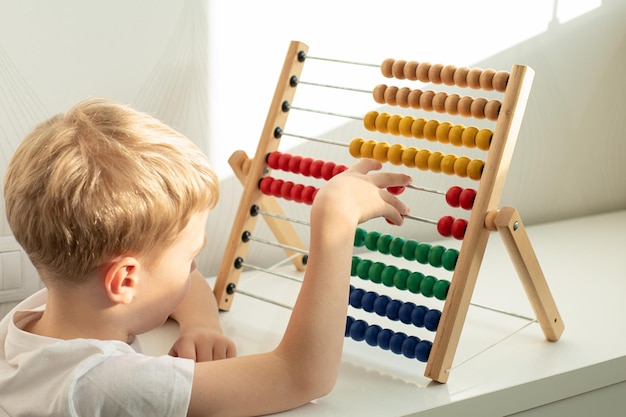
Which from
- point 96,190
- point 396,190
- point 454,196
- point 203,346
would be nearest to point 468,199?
point 454,196

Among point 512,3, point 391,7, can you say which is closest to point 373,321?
point 391,7

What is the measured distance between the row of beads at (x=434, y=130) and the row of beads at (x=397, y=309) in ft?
0.81

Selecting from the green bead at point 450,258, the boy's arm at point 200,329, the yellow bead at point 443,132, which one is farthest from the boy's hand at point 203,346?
the yellow bead at point 443,132

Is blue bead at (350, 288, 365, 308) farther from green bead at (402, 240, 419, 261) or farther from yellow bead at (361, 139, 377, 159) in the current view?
yellow bead at (361, 139, 377, 159)

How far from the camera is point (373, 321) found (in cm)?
145

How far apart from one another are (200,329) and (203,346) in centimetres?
5

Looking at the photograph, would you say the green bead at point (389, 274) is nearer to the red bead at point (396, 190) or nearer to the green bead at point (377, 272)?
the green bead at point (377, 272)

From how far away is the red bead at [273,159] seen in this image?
4.73 ft

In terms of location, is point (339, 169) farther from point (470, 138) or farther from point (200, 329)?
point (200, 329)

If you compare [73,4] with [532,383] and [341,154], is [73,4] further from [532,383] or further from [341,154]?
[532,383]

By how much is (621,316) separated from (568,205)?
75 centimetres

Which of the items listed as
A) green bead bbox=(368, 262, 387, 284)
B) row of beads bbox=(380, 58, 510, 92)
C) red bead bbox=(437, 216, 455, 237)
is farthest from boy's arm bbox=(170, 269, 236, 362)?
row of beads bbox=(380, 58, 510, 92)

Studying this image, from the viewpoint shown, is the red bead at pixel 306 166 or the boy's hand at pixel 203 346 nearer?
the boy's hand at pixel 203 346

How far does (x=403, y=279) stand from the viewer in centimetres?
128
